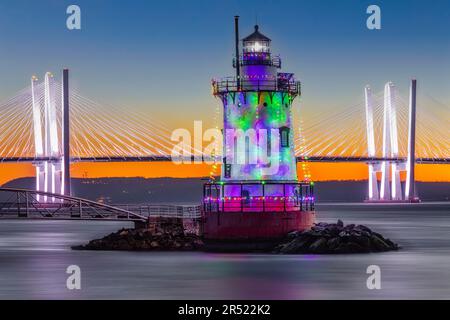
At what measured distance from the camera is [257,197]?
123 ft

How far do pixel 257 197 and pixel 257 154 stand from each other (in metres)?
1.36

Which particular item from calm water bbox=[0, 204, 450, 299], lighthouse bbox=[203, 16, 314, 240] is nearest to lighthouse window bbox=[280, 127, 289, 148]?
lighthouse bbox=[203, 16, 314, 240]

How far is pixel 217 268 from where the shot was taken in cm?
3447

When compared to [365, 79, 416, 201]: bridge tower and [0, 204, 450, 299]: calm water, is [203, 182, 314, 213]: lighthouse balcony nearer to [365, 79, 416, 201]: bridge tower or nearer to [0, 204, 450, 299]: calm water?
[0, 204, 450, 299]: calm water

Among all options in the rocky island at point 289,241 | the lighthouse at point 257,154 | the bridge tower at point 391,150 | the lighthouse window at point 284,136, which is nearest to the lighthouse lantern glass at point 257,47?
the lighthouse at point 257,154

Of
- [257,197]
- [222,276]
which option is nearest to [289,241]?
[257,197]

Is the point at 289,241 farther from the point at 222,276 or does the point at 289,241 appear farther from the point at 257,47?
the point at 257,47

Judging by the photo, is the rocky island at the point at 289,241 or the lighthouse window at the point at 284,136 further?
the rocky island at the point at 289,241

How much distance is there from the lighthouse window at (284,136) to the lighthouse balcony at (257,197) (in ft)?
4.06

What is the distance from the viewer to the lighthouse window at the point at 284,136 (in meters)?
37.4

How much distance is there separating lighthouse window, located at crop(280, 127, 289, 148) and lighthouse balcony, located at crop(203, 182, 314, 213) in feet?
4.06

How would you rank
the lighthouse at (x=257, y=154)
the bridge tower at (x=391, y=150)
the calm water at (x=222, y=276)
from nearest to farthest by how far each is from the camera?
the calm water at (x=222, y=276), the lighthouse at (x=257, y=154), the bridge tower at (x=391, y=150)

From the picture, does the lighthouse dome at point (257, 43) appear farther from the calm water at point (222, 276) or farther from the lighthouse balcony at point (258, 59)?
the calm water at point (222, 276)

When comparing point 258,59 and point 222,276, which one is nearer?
point 222,276
